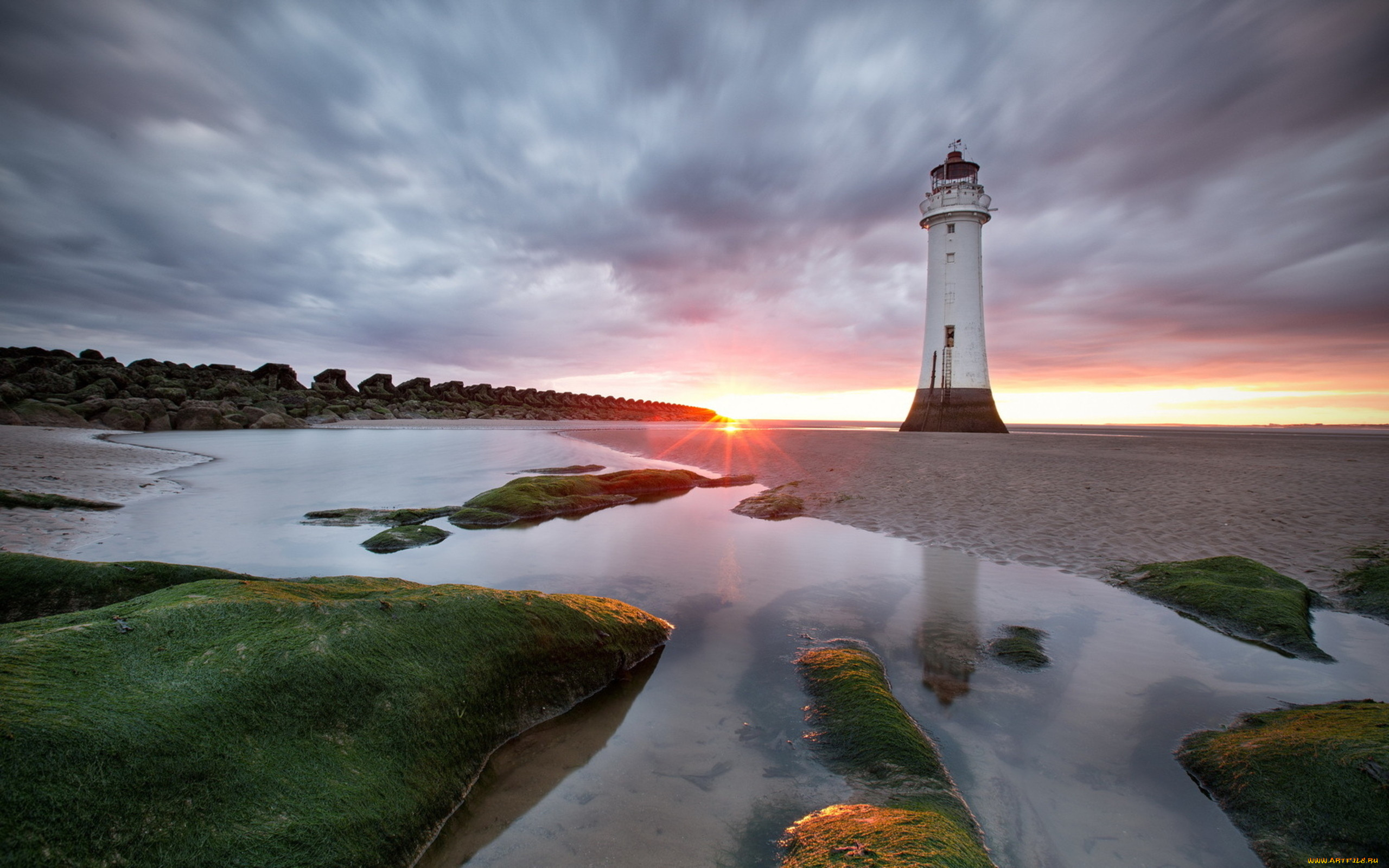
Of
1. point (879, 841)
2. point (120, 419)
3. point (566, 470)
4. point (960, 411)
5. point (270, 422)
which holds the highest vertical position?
point (960, 411)

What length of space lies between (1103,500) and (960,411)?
2342 cm

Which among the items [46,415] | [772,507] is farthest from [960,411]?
[46,415]

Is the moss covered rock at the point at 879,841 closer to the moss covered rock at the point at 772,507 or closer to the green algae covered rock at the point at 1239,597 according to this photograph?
the green algae covered rock at the point at 1239,597

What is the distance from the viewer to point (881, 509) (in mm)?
13609

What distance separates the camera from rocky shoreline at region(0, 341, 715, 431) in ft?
109

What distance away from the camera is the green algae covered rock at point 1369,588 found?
22.3ft

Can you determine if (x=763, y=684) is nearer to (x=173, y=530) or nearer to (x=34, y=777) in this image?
(x=34, y=777)

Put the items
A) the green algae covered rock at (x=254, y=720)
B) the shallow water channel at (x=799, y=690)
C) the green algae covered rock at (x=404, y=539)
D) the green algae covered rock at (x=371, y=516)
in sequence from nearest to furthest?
the green algae covered rock at (x=254, y=720)
the shallow water channel at (x=799, y=690)
the green algae covered rock at (x=404, y=539)
the green algae covered rock at (x=371, y=516)

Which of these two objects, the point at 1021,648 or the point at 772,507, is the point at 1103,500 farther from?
the point at 1021,648

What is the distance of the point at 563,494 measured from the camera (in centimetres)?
1443

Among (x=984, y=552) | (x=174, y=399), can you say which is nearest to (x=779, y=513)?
(x=984, y=552)

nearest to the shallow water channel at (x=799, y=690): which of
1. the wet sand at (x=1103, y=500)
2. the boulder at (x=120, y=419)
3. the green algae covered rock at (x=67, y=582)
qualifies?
the wet sand at (x=1103, y=500)

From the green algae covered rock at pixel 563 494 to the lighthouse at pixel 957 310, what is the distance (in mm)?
23233

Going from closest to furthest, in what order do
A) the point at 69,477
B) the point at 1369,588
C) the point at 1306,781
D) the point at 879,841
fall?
1. the point at 879,841
2. the point at 1306,781
3. the point at 1369,588
4. the point at 69,477
